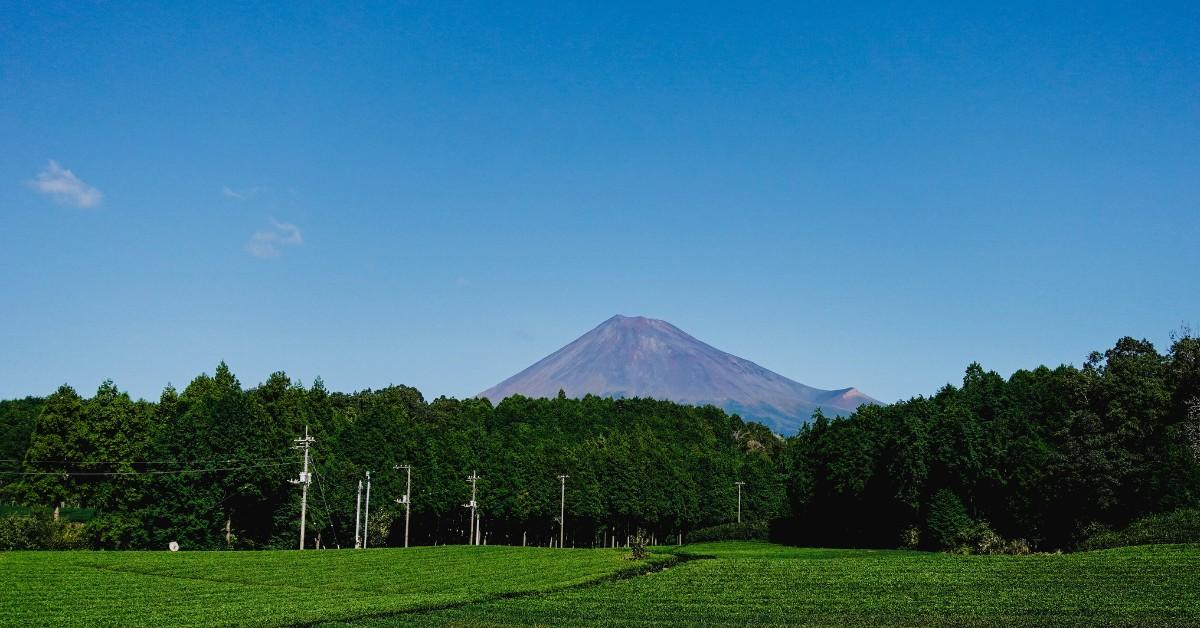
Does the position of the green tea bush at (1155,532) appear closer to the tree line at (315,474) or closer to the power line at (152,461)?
the tree line at (315,474)

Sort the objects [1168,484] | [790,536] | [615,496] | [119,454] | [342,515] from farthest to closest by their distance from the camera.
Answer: [615,496]
[790,536]
[342,515]
[119,454]
[1168,484]

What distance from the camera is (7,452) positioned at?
144 metres

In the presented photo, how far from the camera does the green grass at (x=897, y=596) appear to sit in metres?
42.5

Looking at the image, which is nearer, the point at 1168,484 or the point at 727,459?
the point at 1168,484

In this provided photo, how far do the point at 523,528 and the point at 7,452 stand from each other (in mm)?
72635

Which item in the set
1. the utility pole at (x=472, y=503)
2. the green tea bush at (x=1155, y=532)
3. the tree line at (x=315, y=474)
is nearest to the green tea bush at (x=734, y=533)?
the tree line at (x=315, y=474)

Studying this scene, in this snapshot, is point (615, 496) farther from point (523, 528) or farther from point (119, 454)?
point (119, 454)

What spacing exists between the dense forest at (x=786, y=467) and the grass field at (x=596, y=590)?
810 inches

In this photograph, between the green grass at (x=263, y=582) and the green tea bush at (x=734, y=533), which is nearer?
the green grass at (x=263, y=582)

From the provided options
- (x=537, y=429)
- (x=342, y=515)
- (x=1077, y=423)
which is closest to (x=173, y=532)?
(x=342, y=515)

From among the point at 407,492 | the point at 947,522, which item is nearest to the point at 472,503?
the point at 407,492

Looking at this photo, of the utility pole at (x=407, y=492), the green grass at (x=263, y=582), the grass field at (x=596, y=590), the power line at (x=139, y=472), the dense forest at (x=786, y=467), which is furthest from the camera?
the utility pole at (x=407, y=492)

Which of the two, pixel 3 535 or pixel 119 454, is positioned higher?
pixel 119 454

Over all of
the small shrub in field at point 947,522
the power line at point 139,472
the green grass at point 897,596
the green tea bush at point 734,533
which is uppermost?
the power line at point 139,472
